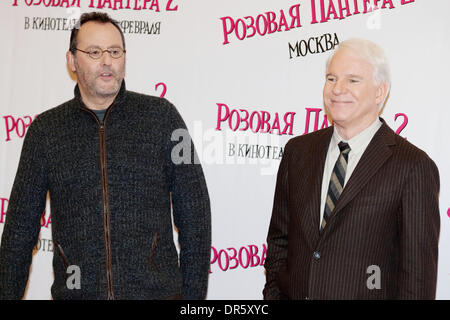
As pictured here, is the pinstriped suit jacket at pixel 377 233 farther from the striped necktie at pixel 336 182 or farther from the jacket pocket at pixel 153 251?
the jacket pocket at pixel 153 251

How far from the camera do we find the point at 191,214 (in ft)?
6.71

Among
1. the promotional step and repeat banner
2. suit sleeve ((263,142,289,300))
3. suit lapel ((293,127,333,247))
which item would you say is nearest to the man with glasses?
suit sleeve ((263,142,289,300))

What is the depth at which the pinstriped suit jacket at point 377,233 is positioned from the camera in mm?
1791

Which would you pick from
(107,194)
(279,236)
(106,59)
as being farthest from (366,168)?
(106,59)

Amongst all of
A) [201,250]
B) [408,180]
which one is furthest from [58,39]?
[408,180]

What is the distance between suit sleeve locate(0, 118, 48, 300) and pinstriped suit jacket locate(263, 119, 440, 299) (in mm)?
986

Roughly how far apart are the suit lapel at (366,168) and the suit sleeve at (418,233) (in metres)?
0.12

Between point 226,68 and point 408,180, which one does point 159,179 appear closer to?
point 408,180

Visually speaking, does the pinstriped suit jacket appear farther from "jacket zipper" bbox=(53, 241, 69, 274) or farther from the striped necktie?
"jacket zipper" bbox=(53, 241, 69, 274)

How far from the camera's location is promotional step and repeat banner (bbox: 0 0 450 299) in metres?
2.69

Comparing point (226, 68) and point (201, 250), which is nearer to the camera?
point (201, 250)

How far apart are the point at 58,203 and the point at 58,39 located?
1.42 metres

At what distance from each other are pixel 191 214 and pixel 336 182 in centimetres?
55

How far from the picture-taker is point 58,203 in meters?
1.98
